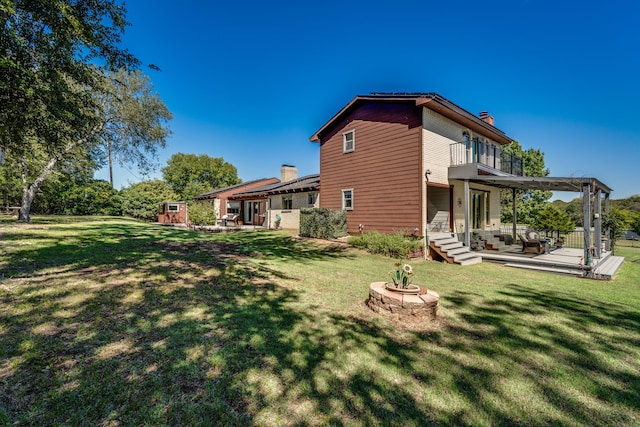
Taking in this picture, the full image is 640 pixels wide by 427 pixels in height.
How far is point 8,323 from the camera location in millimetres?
3398

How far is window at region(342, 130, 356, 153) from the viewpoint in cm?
1445

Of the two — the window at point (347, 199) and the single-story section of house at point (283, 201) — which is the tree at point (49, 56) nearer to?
the window at point (347, 199)

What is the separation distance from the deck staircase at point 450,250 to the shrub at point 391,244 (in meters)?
0.63

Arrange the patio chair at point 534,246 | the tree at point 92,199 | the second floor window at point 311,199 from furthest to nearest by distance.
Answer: the tree at point 92,199 → the second floor window at point 311,199 → the patio chair at point 534,246

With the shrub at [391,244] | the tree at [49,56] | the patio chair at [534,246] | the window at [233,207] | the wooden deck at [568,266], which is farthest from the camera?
the window at [233,207]

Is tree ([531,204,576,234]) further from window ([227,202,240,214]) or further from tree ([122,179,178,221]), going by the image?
tree ([122,179,178,221])

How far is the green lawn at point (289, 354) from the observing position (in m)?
2.32

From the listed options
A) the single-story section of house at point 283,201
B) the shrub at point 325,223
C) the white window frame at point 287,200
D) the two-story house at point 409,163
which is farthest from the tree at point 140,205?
the shrub at point 325,223

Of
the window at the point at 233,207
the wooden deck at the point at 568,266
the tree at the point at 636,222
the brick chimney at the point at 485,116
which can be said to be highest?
the brick chimney at the point at 485,116

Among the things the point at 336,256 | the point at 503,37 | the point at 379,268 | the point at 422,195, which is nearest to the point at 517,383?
the point at 379,268

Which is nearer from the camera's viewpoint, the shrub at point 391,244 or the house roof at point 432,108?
the shrub at point 391,244

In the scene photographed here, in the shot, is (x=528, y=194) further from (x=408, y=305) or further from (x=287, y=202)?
(x=408, y=305)

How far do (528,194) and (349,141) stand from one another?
2760 cm

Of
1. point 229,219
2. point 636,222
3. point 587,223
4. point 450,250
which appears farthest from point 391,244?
point 636,222
